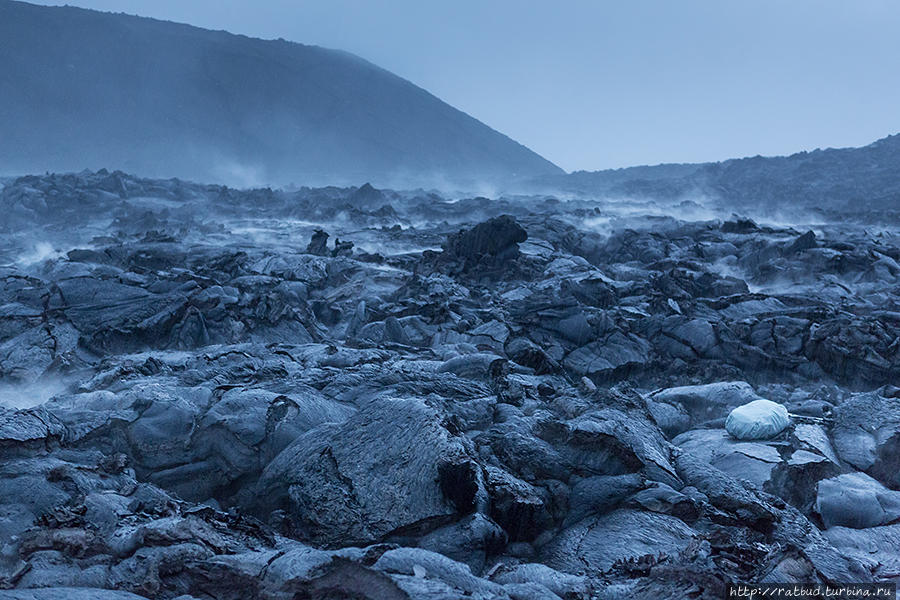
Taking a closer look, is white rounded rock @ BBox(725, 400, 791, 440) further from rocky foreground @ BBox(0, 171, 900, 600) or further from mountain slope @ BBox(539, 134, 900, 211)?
mountain slope @ BBox(539, 134, 900, 211)

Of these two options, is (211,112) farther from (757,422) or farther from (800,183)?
(757,422)

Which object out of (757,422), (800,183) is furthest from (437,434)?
(800,183)

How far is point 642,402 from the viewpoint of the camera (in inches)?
374

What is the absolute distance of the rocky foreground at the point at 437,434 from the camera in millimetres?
4977

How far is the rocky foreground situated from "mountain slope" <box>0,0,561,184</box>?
74853mm

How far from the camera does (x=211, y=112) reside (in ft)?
370

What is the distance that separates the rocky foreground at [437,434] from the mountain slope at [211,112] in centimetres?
7485

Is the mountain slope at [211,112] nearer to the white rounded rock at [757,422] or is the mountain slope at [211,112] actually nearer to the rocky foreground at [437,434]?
the rocky foreground at [437,434]

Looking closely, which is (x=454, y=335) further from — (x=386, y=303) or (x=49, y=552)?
(x=49, y=552)

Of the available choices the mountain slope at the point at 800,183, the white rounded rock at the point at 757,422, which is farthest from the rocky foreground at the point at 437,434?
the mountain slope at the point at 800,183

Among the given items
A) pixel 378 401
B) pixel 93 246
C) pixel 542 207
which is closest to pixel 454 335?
pixel 378 401

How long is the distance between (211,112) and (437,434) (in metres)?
120

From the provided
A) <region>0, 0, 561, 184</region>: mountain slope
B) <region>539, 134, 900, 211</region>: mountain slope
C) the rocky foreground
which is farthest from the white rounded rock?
<region>0, 0, 561, 184</region>: mountain slope

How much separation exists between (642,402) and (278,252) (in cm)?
1796
